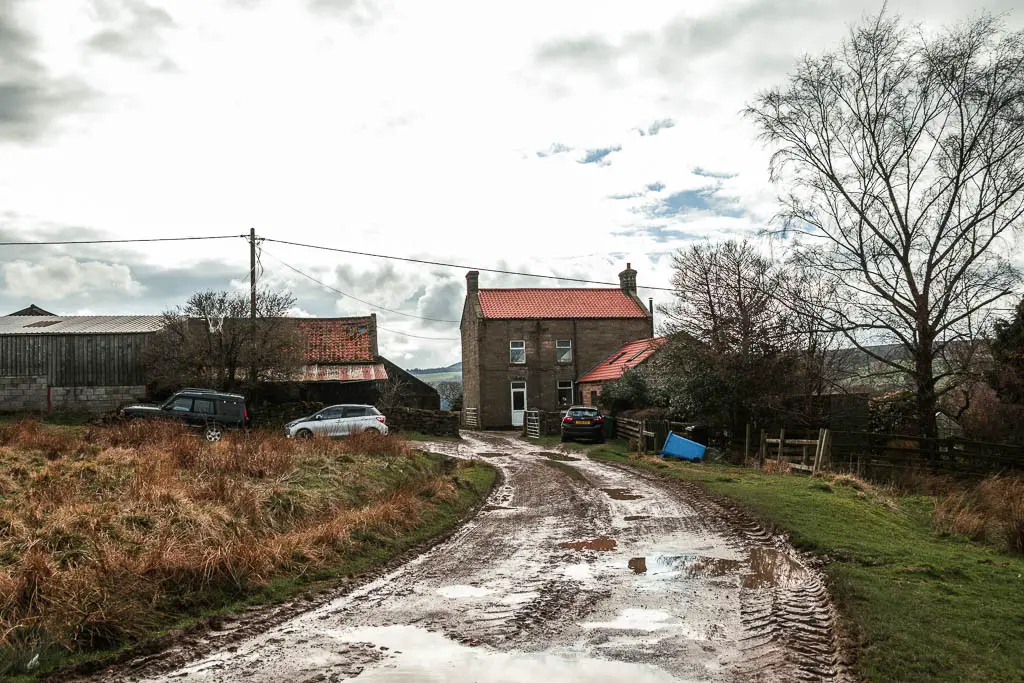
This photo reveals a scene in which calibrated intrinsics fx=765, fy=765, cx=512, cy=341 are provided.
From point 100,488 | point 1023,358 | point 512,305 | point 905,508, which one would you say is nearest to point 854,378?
point 1023,358

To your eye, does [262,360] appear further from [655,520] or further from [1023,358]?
[1023,358]

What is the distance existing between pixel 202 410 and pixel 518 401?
24.9 m

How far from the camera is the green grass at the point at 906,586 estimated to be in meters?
6.10

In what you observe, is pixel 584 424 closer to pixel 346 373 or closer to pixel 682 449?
pixel 682 449

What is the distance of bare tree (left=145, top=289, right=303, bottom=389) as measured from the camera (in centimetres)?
2964

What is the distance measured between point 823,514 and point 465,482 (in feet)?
24.1

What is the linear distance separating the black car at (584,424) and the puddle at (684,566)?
21.9 meters

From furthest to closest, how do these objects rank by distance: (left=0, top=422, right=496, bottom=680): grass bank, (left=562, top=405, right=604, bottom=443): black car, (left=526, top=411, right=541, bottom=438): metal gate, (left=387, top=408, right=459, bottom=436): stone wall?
(left=526, top=411, right=541, bottom=438): metal gate < (left=387, top=408, right=459, bottom=436): stone wall < (left=562, top=405, right=604, bottom=443): black car < (left=0, top=422, right=496, bottom=680): grass bank

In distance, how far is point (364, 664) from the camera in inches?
241

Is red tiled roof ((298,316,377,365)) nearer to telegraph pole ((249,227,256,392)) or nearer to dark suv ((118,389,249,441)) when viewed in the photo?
telegraph pole ((249,227,256,392))

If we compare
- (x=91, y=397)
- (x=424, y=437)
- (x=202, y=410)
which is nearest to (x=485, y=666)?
(x=202, y=410)

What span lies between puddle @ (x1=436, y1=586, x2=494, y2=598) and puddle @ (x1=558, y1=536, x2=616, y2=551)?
2.53 m

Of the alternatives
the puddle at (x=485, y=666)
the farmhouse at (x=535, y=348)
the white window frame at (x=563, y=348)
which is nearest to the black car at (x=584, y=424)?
the farmhouse at (x=535, y=348)

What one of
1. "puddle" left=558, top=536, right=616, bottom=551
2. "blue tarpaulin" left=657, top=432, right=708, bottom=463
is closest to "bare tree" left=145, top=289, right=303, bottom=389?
"blue tarpaulin" left=657, top=432, right=708, bottom=463
